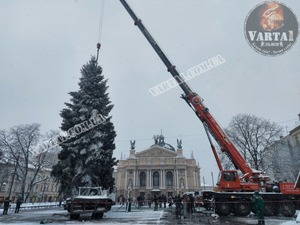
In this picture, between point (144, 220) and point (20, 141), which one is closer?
point (144, 220)

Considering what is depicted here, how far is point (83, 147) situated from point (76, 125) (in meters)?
1.70

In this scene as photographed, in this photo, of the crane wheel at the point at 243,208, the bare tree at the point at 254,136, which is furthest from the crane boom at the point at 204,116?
the bare tree at the point at 254,136

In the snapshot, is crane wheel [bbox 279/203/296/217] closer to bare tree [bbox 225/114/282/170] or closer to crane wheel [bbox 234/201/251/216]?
crane wheel [bbox 234/201/251/216]

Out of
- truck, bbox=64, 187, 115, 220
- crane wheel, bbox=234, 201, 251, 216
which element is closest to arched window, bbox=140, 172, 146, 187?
crane wheel, bbox=234, 201, 251, 216

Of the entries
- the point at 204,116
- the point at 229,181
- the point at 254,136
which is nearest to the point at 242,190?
the point at 229,181

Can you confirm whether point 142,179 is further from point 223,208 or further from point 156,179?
point 223,208

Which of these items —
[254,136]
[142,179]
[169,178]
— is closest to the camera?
[254,136]

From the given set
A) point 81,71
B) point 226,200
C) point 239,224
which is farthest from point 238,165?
point 81,71

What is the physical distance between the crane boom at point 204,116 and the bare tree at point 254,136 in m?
17.4

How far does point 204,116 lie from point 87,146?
8559 millimetres

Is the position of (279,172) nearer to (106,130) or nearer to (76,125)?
(106,130)

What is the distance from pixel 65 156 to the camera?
1625 centimetres

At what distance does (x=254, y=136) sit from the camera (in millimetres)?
31781

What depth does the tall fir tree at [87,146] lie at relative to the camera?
15.5m
